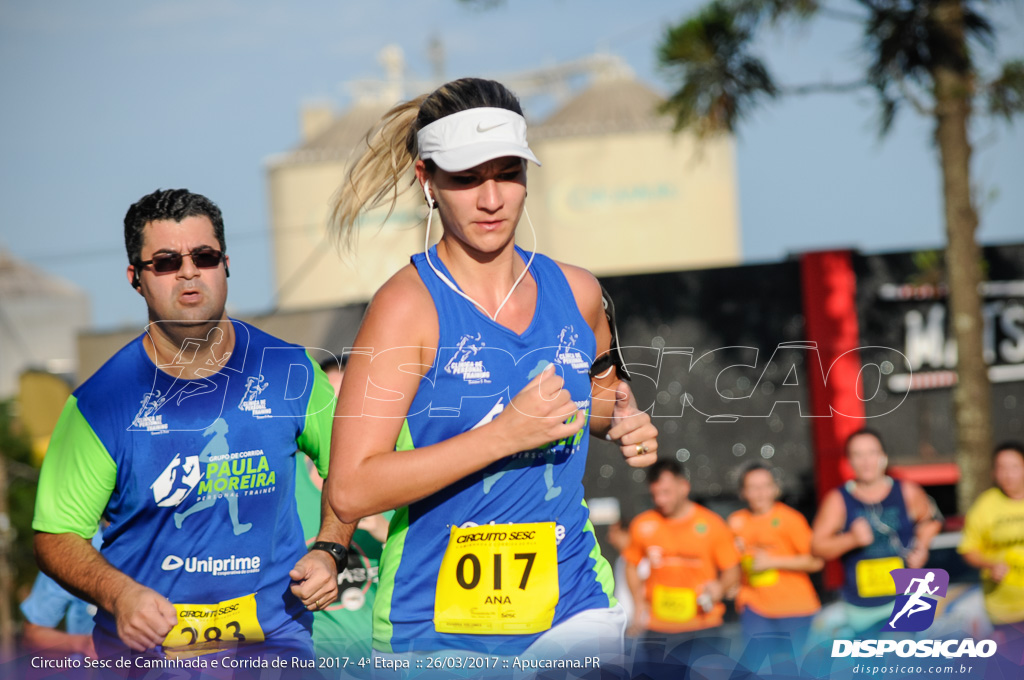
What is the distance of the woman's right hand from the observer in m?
1.98

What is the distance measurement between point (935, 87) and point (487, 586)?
618cm

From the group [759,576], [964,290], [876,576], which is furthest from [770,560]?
[964,290]

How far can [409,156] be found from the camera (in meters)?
2.53

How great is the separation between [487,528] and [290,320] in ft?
25.2

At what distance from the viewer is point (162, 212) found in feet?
9.12

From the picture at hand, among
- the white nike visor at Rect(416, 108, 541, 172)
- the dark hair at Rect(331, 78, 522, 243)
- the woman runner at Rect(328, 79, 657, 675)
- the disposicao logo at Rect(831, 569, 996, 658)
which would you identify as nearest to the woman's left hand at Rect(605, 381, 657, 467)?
the woman runner at Rect(328, 79, 657, 675)

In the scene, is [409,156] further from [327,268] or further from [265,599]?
[327,268]

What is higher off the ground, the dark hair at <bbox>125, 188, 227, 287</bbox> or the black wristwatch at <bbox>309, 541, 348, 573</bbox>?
the dark hair at <bbox>125, 188, 227, 287</bbox>

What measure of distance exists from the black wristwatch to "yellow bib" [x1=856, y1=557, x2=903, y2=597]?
A: 7.98ft

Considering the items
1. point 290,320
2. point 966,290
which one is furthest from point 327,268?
point 966,290

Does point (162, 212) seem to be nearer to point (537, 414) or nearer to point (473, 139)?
point (473, 139)

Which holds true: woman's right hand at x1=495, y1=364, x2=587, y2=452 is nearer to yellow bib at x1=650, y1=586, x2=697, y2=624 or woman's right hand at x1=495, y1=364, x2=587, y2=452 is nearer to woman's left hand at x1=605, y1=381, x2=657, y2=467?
woman's left hand at x1=605, y1=381, x2=657, y2=467

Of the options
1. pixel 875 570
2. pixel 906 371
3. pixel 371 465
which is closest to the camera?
pixel 371 465

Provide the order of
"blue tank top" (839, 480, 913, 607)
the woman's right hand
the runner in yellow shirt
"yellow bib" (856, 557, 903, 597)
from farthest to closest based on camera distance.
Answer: "blue tank top" (839, 480, 913, 607) < the runner in yellow shirt < "yellow bib" (856, 557, 903, 597) < the woman's right hand
